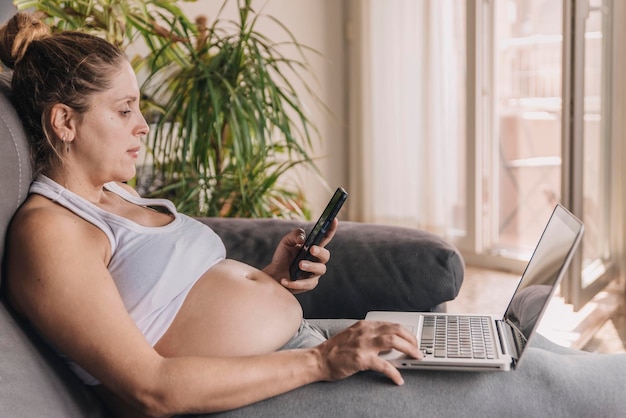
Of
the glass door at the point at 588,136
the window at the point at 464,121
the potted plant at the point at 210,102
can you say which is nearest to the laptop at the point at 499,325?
the potted plant at the point at 210,102

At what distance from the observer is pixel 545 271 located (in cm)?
128

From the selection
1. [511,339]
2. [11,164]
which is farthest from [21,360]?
[511,339]

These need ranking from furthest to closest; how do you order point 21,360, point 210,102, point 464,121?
1. point 464,121
2. point 210,102
3. point 21,360

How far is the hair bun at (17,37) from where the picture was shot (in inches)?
50.5

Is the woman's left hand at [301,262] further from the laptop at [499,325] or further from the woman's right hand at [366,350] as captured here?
the woman's right hand at [366,350]

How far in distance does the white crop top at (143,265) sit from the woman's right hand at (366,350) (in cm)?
24

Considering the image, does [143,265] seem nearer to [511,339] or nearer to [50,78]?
[50,78]

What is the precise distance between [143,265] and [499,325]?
58 centimetres

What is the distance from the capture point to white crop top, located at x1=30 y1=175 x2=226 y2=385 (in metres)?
1.21

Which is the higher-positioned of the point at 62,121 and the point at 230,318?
the point at 62,121

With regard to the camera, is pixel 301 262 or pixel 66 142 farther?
pixel 301 262

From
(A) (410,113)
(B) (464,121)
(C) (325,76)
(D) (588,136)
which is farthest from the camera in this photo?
(C) (325,76)

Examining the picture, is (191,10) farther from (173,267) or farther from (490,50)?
(173,267)

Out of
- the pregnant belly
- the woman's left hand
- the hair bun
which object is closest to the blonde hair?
the hair bun
